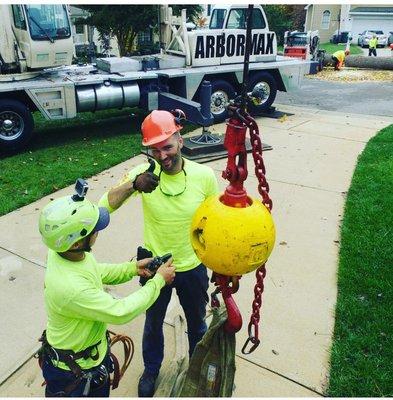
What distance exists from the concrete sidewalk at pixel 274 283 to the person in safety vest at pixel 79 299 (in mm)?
932

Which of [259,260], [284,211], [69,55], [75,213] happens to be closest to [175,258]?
[75,213]

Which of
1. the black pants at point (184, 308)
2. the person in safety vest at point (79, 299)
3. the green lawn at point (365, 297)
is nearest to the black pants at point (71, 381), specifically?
the person in safety vest at point (79, 299)

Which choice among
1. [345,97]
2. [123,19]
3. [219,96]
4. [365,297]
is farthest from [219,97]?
[123,19]

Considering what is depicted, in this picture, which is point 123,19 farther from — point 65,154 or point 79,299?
point 79,299

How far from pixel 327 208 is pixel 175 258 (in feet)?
12.8

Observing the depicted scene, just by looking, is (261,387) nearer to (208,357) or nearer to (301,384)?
(301,384)

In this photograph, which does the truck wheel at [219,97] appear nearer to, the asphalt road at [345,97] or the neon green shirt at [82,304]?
the asphalt road at [345,97]

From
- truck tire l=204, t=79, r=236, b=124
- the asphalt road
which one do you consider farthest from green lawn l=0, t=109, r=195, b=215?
the asphalt road

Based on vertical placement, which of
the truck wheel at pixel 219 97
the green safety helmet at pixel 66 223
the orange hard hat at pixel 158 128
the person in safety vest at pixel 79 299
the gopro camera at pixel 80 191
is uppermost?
the orange hard hat at pixel 158 128

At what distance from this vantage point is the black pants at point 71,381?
224 centimetres

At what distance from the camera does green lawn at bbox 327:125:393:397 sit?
3180 mm

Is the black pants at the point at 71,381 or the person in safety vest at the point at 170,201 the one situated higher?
the person in safety vest at the point at 170,201

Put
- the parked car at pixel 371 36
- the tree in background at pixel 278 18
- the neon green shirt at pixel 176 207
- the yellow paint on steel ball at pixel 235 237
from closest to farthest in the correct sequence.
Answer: the yellow paint on steel ball at pixel 235 237 → the neon green shirt at pixel 176 207 → the tree in background at pixel 278 18 → the parked car at pixel 371 36

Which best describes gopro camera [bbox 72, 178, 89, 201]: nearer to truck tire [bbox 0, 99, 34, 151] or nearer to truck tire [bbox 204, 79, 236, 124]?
truck tire [bbox 0, 99, 34, 151]
